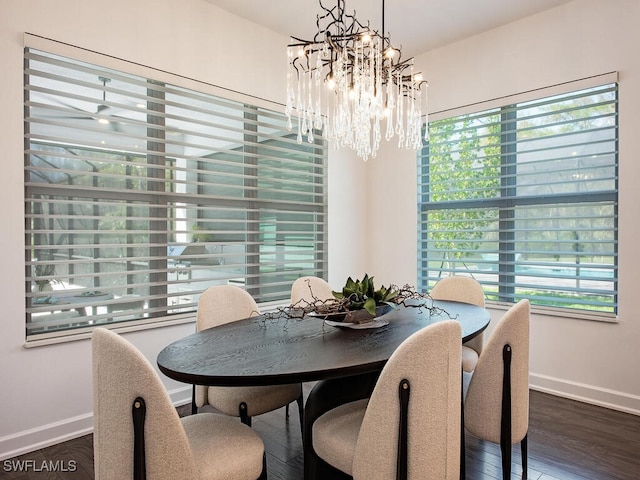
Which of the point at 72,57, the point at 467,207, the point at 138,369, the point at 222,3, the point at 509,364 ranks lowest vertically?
the point at 509,364

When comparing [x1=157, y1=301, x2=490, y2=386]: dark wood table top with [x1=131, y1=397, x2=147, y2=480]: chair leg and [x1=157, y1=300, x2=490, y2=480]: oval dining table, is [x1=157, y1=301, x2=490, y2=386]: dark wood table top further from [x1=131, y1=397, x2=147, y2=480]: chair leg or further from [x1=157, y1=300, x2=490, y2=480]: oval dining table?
[x1=131, y1=397, x2=147, y2=480]: chair leg

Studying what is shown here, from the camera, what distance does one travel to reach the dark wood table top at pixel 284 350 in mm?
1404

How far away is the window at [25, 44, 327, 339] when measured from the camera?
2.48 meters

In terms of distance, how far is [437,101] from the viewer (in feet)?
12.9

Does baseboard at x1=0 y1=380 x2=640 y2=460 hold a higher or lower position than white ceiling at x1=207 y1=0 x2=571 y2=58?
lower

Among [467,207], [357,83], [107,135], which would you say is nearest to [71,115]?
[107,135]

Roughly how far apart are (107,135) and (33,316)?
119 cm

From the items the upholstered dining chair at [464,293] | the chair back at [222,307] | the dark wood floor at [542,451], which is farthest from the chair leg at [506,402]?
the chair back at [222,307]

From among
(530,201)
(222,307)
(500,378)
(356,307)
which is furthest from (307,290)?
(530,201)

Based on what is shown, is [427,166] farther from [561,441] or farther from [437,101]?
[561,441]

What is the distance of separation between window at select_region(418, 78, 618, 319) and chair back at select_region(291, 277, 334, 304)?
1.40m

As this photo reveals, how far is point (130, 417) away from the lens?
1.22 m

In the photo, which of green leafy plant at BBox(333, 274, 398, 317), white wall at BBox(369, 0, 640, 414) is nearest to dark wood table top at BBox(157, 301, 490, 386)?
green leafy plant at BBox(333, 274, 398, 317)
